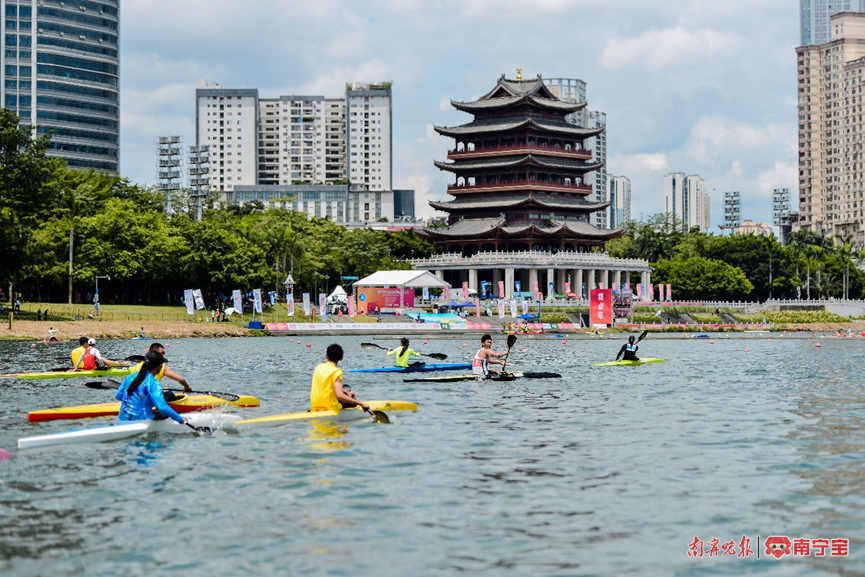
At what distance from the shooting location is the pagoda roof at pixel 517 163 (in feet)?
360

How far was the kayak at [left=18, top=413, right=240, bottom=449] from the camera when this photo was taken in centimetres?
1622

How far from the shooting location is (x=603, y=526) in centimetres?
1166

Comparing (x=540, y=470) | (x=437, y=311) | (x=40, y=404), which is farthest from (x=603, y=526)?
(x=437, y=311)

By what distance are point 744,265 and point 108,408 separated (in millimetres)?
117766

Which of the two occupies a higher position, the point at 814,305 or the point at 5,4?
the point at 5,4

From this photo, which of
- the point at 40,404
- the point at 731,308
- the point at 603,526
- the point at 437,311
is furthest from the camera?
the point at 731,308

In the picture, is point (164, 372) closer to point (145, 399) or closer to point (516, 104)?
point (145, 399)

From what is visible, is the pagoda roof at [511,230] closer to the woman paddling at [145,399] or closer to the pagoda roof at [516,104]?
the pagoda roof at [516,104]

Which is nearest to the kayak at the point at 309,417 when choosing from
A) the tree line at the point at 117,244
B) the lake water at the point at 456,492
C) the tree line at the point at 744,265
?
the lake water at the point at 456,492

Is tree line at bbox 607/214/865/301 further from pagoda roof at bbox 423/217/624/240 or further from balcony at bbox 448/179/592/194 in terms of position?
balcony at bbox 448/179/592/194

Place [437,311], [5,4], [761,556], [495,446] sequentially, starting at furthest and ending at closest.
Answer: [5,4]
[437,311]
[495,446]
[761,556]

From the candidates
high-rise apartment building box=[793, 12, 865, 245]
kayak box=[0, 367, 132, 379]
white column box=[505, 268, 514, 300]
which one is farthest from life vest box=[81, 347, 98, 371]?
high-rise apartment building box=[793, 12, 865, 245]

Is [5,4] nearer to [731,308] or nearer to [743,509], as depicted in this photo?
[731,308]

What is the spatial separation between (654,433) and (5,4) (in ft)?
494
